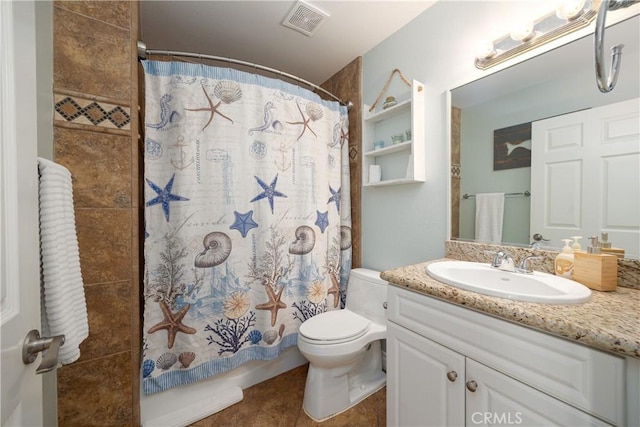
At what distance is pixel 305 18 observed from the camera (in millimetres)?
1556

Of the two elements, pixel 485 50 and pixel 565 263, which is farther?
pixel 485 50

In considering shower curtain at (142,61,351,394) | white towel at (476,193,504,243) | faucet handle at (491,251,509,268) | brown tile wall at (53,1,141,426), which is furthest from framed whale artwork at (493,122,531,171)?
brown tile wall at (53,1,141,426)

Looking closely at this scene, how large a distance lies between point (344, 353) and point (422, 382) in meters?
0.45

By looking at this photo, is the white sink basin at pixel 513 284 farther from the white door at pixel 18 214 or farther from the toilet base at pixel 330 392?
the white door at pixel 18 214

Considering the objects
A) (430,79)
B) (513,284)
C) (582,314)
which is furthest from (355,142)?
(582,314)

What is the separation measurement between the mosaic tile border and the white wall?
61.5 inches

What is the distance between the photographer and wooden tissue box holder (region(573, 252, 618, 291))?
0.83m

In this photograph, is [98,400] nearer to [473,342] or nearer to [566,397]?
[473,342]

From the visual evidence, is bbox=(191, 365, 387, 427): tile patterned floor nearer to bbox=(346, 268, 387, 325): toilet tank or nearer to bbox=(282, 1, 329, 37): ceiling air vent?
bbox=(346, 268, 387, 325): toilet tank

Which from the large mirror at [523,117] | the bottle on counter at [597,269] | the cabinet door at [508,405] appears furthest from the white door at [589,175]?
the cabinet door at [508,405]

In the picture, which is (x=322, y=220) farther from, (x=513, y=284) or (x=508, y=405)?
(x=508, y=405)

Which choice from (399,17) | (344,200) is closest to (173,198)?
(344,200)

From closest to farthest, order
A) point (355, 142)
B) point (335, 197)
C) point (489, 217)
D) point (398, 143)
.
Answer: point (489, 217), point (398, 143), point (335, 197), point (355, 142)

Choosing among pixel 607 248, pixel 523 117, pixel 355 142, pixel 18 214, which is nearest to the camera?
pixel 18 214
